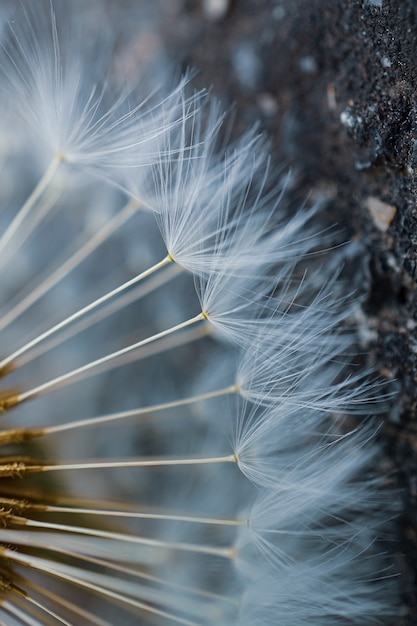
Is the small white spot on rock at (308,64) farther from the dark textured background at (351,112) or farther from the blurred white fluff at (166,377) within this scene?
the blurred white fluff at (166,377)

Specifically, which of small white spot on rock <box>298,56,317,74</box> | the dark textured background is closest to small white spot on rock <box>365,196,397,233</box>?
the dark textured background

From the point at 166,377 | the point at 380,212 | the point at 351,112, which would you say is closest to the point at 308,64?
the point at 351,112

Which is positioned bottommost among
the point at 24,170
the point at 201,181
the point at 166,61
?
the point at 201,181

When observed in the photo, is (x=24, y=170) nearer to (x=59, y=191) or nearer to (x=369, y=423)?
(x=59, y=191)

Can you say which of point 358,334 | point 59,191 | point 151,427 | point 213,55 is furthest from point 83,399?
point 213,55

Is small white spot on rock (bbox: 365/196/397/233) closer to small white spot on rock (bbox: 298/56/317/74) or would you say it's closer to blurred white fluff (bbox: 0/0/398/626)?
blurred white fluff (bbox: 0/0/398/626)

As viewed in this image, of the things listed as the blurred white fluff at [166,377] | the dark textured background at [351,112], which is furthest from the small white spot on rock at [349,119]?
the blurred white fluff at [166,377]

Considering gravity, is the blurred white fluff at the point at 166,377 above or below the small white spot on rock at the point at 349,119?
below
